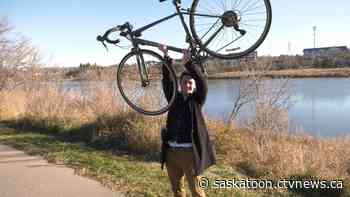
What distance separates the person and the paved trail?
66.4 inches

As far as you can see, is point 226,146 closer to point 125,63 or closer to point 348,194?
point 348,194

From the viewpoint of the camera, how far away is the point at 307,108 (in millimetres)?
19578

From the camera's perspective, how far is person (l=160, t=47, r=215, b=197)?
4.39 metres

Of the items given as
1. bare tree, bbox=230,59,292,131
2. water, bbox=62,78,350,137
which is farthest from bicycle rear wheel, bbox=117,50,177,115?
water, bbox=62,78,350,137

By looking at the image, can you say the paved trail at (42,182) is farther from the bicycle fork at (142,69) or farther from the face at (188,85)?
the face at (188,85)

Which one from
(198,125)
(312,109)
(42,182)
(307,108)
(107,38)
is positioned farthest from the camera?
(307,108)

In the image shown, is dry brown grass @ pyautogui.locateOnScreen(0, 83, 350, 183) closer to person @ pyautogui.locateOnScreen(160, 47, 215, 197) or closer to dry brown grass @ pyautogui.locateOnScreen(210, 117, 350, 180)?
dry brown grass @ pyautogui.locateOnScreen(210, 117, 350, 180)

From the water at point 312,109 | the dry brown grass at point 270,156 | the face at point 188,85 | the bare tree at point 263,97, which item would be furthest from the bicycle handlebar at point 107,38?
the water at point 312,109

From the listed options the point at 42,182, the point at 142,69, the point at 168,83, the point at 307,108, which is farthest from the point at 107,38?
the point at 307,108

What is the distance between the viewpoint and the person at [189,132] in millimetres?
4395

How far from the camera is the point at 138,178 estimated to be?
6.60 metres

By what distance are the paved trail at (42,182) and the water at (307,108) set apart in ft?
13.5

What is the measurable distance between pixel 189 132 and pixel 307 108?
16.5 m

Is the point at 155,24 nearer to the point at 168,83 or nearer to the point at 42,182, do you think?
the point at 168,83
